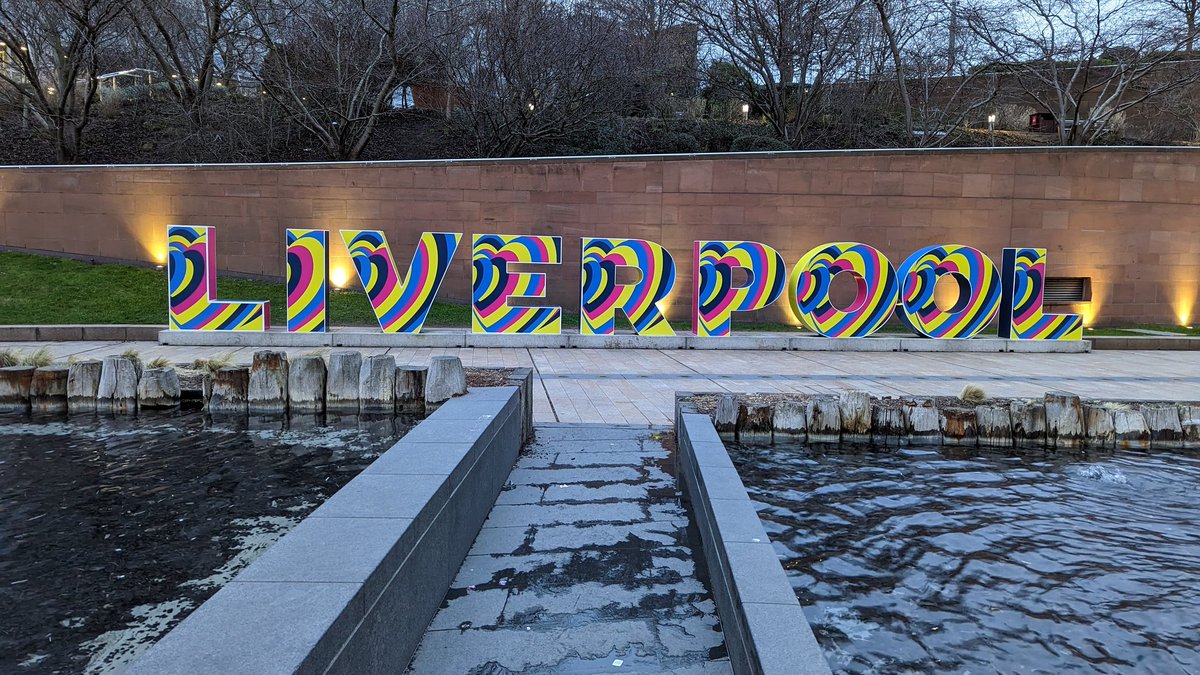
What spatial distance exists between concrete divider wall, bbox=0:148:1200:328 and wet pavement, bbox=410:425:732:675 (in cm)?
1273

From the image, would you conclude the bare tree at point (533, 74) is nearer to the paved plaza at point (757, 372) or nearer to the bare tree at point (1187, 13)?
the paved plaza at point (757, 372)

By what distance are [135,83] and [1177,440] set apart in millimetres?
33305

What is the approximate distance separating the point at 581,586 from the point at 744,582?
4.28 feet

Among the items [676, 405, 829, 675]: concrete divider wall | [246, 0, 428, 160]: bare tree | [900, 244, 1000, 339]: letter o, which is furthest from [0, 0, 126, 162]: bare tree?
[676, 405, 829, 675]: concrete divider wall

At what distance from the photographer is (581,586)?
15.0ft

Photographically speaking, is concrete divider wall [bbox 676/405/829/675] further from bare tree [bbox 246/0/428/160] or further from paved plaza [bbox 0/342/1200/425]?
bare tree [bbox 246/0/428/160]

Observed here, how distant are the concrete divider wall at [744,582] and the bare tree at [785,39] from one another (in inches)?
811

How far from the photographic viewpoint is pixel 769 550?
3.92m

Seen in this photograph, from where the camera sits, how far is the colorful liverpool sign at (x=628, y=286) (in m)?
14.5

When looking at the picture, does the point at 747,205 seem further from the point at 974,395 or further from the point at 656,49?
the point at 974,395

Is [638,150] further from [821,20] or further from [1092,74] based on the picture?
[1092,74]

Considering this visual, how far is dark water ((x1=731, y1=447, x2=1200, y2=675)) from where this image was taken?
4.14 meters

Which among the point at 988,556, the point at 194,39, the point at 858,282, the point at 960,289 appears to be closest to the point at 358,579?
the point at 988,556

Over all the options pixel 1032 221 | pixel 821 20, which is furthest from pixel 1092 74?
pixel 1032 221
